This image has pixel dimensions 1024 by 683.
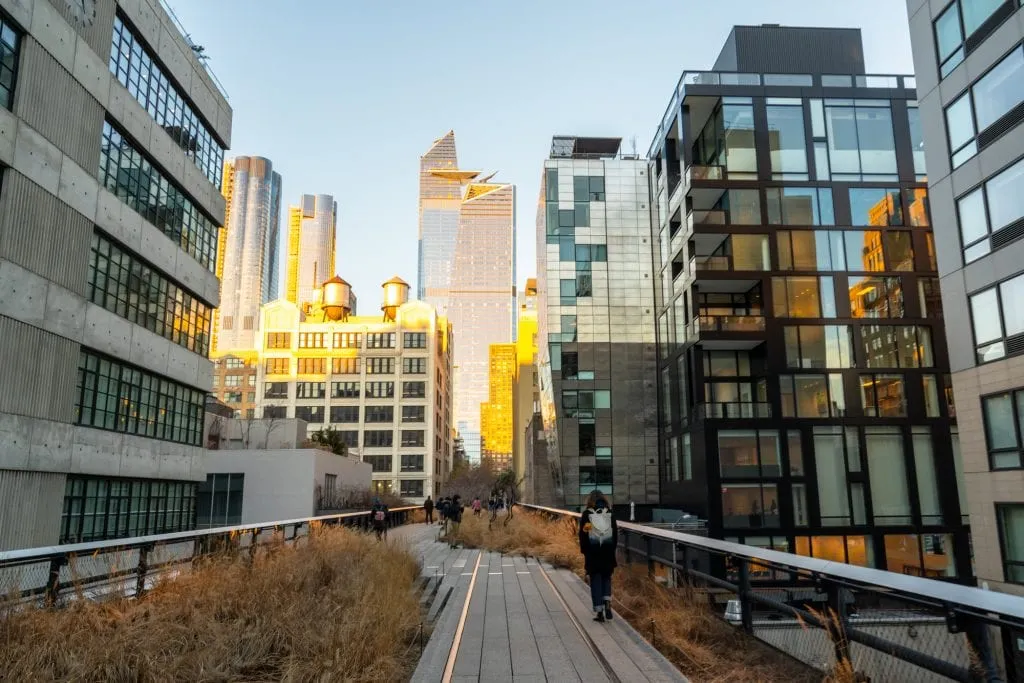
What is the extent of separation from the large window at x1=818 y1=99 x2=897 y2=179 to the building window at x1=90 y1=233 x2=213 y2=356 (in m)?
33.9

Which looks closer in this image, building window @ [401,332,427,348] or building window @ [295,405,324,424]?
building window @ [295,405,324,424]

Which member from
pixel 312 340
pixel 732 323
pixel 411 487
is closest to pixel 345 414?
pixel 312 340

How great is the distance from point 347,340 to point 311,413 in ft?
37.4

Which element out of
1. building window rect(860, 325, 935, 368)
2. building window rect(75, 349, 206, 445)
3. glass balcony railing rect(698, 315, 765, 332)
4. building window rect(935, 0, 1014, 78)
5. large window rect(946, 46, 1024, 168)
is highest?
building window rect(935, 0, 1014, 78)

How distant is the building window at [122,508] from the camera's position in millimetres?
23219

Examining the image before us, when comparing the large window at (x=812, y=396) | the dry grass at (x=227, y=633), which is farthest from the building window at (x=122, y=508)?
the large window at (x=812, y=396)

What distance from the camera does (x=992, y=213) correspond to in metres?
23.0

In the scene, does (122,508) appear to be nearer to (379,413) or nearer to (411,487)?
(411,487)

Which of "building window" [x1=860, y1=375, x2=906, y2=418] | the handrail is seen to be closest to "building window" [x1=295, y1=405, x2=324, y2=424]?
"building window" [x1=860, y1=375, x2=906, y2=418]

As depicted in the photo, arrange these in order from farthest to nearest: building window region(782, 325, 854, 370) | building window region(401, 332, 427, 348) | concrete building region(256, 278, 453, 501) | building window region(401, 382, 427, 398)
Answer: building window region(401, 332, 427, 348), building window region(401, 382, 427, 398), concrete building region(256, 278, 453, 501), building window region(782, 325, 854, 370)

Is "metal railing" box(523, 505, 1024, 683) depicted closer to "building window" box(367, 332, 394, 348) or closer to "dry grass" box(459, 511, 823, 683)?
"dry grass" box(459, 511, 823, 683)

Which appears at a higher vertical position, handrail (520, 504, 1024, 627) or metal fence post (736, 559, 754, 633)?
handrail (520, 504, 1024, 627)

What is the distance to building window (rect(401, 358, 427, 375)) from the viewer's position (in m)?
106

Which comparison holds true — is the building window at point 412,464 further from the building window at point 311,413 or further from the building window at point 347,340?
the building window at point 347,340
